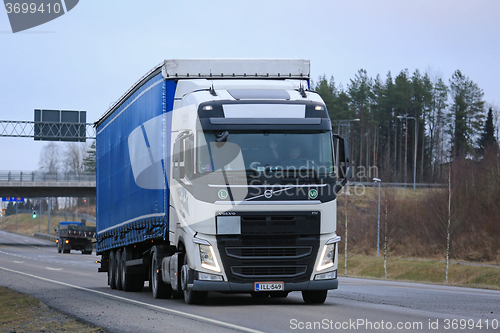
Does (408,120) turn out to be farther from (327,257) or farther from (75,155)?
(327,257)

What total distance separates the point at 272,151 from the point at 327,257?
2181mm

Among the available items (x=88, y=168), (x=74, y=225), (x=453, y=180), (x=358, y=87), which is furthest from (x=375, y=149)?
(x=88, y=168)

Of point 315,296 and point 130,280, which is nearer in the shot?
point 315,296

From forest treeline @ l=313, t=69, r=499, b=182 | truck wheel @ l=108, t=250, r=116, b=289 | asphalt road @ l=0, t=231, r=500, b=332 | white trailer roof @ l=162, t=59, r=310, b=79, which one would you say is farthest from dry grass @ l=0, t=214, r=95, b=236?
white trailer roof @ l=162, t=59, r=310, b=79

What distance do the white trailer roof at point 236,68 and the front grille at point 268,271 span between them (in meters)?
4.26

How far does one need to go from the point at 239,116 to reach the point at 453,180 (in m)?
52.8

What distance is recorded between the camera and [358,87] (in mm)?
114250

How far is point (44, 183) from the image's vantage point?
239ft

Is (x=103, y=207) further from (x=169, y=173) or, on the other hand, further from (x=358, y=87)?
(x=358, y=87)

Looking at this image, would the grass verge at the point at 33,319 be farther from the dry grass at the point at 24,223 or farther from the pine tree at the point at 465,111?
the dry grass at the point at 24,223

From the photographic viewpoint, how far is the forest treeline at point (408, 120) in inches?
4016

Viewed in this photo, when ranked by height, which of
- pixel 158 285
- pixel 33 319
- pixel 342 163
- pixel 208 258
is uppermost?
pixel 342 163

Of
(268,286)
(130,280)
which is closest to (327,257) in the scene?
(268,286)

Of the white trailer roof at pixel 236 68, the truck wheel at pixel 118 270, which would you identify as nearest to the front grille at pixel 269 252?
the white trailer roof at pixel 236 68
